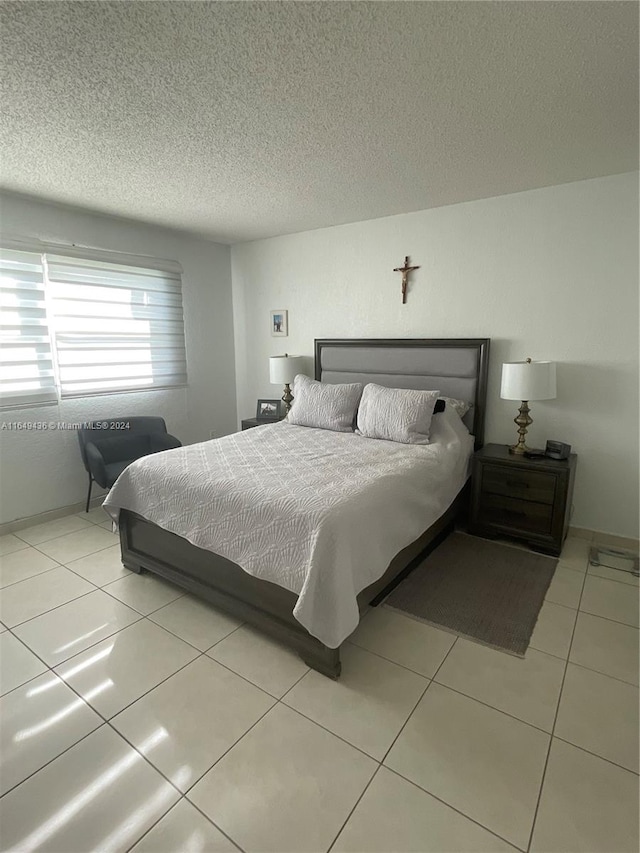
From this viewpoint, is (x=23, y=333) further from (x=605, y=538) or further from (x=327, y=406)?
(x=605, y=538)

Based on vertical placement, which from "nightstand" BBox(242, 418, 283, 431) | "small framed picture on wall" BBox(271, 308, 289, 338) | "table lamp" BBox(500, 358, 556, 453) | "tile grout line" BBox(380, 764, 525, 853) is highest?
"small framed picture on wall" BBox(271, 308, 289, 338)

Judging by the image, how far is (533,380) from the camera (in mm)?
2748

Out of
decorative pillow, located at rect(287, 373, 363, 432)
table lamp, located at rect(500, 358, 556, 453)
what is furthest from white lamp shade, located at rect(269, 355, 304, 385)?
table lamp, located at rect(500, 358, 556, 453)

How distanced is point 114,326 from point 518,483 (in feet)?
11.4

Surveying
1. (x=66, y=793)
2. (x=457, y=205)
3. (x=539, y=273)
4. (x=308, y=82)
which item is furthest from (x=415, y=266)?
(x=66, y=793)

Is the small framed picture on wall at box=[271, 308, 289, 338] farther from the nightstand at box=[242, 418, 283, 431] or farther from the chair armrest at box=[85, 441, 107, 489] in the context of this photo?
the chair armrest at box=[85, 441, 107, 489]

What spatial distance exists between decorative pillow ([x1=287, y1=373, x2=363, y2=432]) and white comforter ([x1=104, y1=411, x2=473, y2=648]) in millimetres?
400

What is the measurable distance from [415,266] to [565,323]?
1213mm

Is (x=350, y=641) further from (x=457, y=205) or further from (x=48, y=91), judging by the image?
(x=457, y=205)

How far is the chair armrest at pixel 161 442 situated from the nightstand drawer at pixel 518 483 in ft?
8.38

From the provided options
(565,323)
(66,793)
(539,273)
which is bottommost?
(66,793)

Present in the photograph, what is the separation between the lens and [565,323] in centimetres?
292

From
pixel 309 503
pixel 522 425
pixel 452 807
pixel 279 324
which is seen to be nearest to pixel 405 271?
pixel 279 324

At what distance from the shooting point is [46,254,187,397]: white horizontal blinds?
3.41 metres
